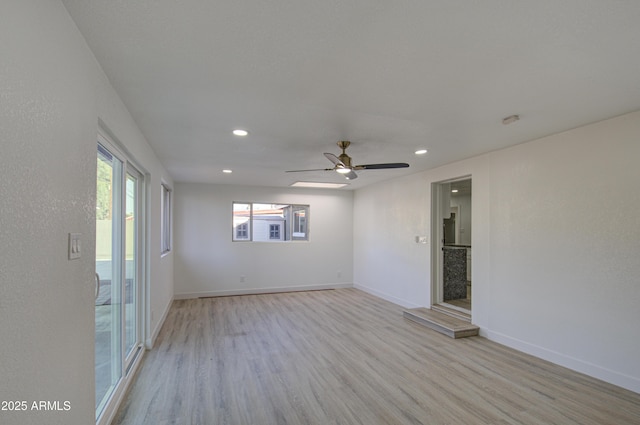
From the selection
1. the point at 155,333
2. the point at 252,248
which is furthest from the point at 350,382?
the point at 252,248

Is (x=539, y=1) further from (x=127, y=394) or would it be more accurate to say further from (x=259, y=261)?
(x=259, y=261)

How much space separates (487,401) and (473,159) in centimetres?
305

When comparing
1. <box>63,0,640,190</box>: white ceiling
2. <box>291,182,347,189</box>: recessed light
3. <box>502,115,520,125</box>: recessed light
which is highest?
<box>63,0,640,190</box>: white ceiling

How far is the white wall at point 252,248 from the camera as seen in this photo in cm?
663

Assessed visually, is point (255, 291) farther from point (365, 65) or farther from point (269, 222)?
point (365, 65)

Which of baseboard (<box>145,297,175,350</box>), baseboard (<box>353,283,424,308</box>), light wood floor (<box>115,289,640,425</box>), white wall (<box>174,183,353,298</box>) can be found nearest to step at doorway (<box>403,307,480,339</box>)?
light wood floor (<box>115,289,640,425</box>)

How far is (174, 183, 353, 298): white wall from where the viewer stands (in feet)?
21.8

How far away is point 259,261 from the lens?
7094mm

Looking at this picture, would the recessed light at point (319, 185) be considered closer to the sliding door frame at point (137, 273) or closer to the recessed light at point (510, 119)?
the sliding door frame at point (137, 273)

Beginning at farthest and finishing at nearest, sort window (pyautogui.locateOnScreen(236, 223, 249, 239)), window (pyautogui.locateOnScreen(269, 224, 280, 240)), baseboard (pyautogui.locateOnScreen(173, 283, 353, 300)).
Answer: window (pyautogui.locateOnScreen(269, 224, 280, 240)) → window (pyautogui.locateOnScreen(236, 223, 249, 239)) → baseboard (pyautogui.locateOnScreen(173, 283, 353, 300))

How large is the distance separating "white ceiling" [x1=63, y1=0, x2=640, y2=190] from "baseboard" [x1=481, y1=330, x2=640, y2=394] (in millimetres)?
2342

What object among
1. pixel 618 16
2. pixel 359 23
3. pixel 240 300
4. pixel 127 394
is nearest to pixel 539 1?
pixel 618 16

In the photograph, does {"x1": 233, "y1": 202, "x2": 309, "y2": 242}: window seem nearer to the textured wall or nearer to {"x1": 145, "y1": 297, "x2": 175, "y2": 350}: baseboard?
{"x1": 145, "y1": 297, "x2": 175, "y2": 350}: baseboard

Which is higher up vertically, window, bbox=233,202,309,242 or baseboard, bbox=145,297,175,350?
window, bbox=233,202,309,242
